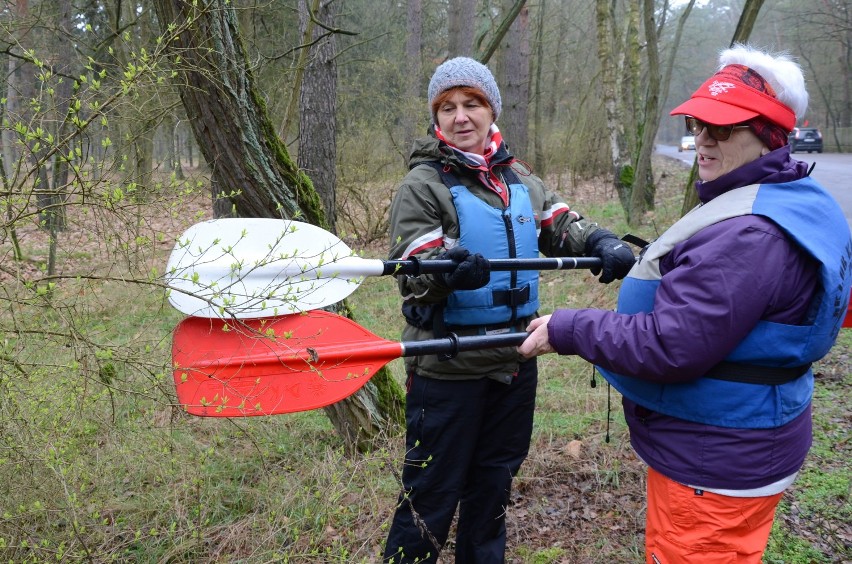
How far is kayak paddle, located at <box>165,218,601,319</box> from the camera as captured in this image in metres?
2.22

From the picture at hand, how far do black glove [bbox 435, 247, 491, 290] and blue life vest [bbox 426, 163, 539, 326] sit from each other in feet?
0.57

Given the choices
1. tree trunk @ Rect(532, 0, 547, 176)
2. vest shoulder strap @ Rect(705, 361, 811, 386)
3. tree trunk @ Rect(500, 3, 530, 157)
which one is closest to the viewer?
vest shoulder strap @ Rect(705, 361, 811, 386)

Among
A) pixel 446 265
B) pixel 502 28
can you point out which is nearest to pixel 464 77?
pixel 446 265

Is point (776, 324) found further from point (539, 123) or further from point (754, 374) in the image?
point (539, 123)

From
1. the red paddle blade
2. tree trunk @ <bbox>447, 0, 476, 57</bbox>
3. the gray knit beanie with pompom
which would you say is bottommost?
the red paddle blade

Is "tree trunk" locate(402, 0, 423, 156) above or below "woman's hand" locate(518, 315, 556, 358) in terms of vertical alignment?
above

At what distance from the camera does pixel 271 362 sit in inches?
92.7

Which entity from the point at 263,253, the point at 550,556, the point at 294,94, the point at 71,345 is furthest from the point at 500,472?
the point at 294,94

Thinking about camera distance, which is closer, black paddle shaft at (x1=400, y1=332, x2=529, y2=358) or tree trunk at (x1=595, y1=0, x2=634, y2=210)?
black paddle shaft at (x1=400, y1=332, x2=529, y2=358)

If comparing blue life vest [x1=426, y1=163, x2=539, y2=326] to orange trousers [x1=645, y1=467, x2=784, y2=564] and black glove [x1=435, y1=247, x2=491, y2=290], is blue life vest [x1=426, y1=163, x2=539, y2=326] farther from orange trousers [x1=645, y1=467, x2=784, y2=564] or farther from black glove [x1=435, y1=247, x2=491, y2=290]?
orange trousers [x1=645, y1=467, x2=784, y2=564]

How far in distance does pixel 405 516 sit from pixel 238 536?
41.9 inches

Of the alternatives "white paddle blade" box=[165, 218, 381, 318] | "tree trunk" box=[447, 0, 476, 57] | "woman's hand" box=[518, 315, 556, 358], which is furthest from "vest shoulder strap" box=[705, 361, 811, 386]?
"tree trunk" box=[447, 0, 476, 57]

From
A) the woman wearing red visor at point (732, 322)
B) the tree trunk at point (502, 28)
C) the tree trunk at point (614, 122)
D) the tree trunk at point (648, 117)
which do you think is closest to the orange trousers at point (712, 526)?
the woman wearing red visor at point (732, 322)

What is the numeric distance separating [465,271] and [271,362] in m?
0.80
